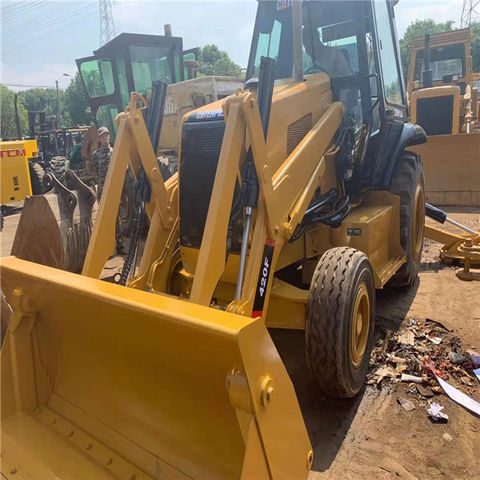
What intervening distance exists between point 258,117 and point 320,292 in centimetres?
113

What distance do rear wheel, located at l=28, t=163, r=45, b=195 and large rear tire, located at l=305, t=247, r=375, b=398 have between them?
36.7 feet

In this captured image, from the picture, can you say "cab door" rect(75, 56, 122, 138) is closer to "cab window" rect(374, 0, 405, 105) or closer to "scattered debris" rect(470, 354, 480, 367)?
"cab window" rect(374, 0, 405, 105)

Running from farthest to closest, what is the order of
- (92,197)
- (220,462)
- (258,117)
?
(92,197) → (258,117) → (220,462)

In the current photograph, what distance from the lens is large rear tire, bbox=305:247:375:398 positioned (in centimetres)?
275

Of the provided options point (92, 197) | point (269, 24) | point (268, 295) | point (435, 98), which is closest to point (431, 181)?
point (435, 98)

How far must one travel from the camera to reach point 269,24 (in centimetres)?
423

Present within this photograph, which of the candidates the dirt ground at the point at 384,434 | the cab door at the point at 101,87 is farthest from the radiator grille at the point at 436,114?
the dirt ground at the point at 384,434

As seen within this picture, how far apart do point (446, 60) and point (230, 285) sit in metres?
11.6

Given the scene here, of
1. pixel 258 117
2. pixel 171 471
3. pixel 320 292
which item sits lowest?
pixel 171 471

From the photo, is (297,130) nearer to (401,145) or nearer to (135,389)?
(401,145)

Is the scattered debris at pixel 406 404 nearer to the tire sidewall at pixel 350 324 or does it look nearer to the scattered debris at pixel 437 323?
the tire sidewall at pixel 350 324

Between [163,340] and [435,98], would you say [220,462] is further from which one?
[435,98]

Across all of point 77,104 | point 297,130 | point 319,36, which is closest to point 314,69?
point 319,36

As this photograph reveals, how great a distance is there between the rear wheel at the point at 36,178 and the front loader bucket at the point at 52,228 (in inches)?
329
